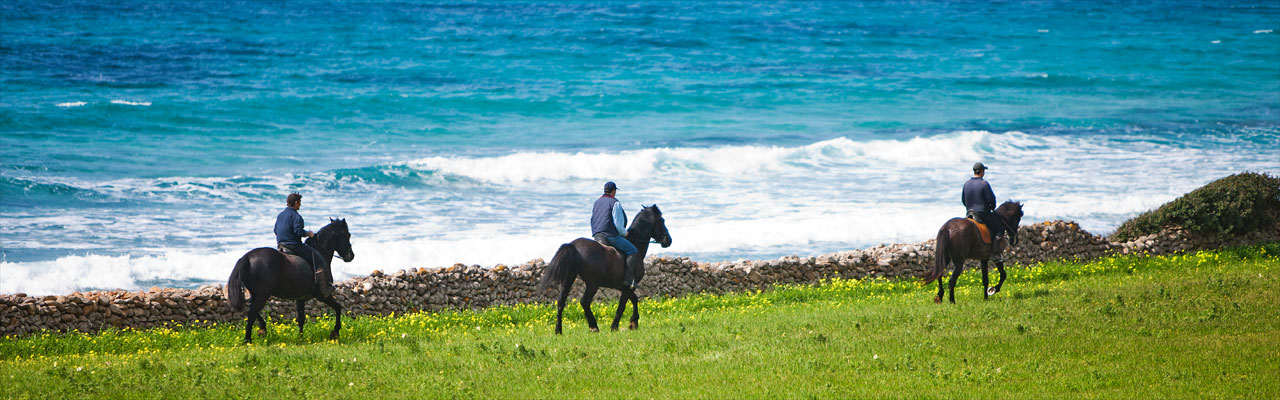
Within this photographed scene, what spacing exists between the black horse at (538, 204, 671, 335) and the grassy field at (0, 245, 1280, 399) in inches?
23.6

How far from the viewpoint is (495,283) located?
19953 mm

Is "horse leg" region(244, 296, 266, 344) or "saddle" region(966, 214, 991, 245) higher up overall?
"saddle" region(966, 214, 991, 245)

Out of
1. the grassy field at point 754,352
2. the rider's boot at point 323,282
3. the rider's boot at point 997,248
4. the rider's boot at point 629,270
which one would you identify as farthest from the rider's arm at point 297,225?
the rider's boot at point 997,248

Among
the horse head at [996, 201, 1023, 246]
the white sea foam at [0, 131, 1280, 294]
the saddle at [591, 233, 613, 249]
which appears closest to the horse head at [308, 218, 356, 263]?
the saddle at [591, 233, 613, 249]

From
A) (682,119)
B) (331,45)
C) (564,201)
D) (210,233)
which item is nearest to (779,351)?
(210,233)

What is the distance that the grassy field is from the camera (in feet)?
37.2

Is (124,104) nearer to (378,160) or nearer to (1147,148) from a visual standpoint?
(378,160)

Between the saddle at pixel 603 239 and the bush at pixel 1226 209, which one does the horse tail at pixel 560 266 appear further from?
the bush at pixel 1226 209

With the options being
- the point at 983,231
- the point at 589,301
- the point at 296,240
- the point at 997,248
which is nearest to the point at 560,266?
the point at 589,301

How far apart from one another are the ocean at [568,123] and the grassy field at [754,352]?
917 centimetres

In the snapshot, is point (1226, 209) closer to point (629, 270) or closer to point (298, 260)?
point (629, 270)

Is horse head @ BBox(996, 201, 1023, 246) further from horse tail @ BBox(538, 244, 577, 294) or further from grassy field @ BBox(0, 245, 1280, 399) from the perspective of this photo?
horse tail @ BBox(538, 244, 577, 294)

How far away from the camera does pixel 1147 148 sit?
4847 centimetres

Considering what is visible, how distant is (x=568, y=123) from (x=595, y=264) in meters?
42.1
